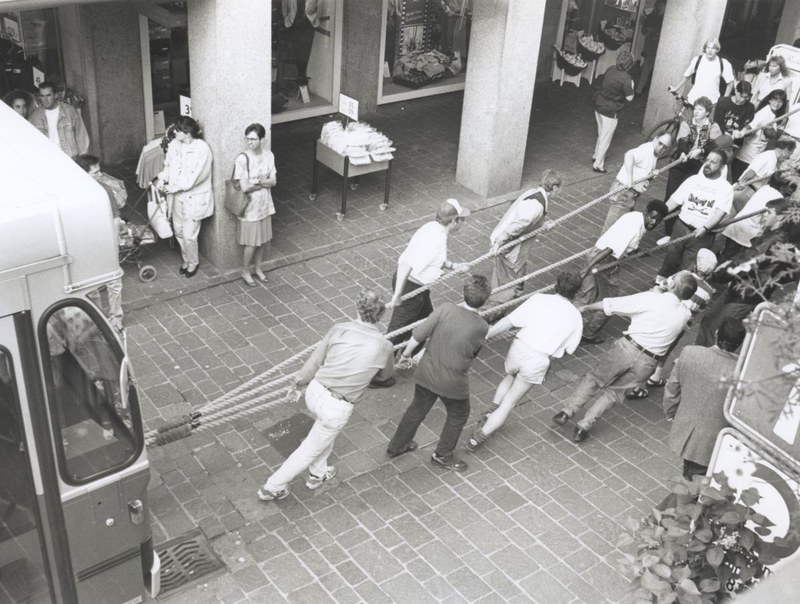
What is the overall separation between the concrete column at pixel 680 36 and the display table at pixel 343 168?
5418 mm

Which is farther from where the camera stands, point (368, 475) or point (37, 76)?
point (37, 76)

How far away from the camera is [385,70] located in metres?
16.5

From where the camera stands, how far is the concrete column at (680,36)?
15.1 meters

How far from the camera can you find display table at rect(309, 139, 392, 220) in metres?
12.4

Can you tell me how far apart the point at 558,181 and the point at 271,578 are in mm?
5093

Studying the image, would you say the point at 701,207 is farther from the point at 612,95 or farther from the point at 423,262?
the point at 612,95

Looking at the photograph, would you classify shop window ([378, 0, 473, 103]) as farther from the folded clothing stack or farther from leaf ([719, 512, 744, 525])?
leaf ([719, 512, 744, 525])

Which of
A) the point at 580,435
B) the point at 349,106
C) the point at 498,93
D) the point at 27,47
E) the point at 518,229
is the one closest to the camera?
the point at 580,435

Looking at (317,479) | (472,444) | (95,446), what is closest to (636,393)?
(472,444)

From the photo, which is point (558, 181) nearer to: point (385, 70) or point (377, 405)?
point (377, 405)

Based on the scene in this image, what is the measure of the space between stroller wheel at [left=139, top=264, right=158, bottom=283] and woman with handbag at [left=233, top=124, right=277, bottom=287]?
1.05 m

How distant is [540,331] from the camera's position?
27.6 feet

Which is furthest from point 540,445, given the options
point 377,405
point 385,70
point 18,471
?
point 385,70

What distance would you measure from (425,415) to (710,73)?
844 centimetres
